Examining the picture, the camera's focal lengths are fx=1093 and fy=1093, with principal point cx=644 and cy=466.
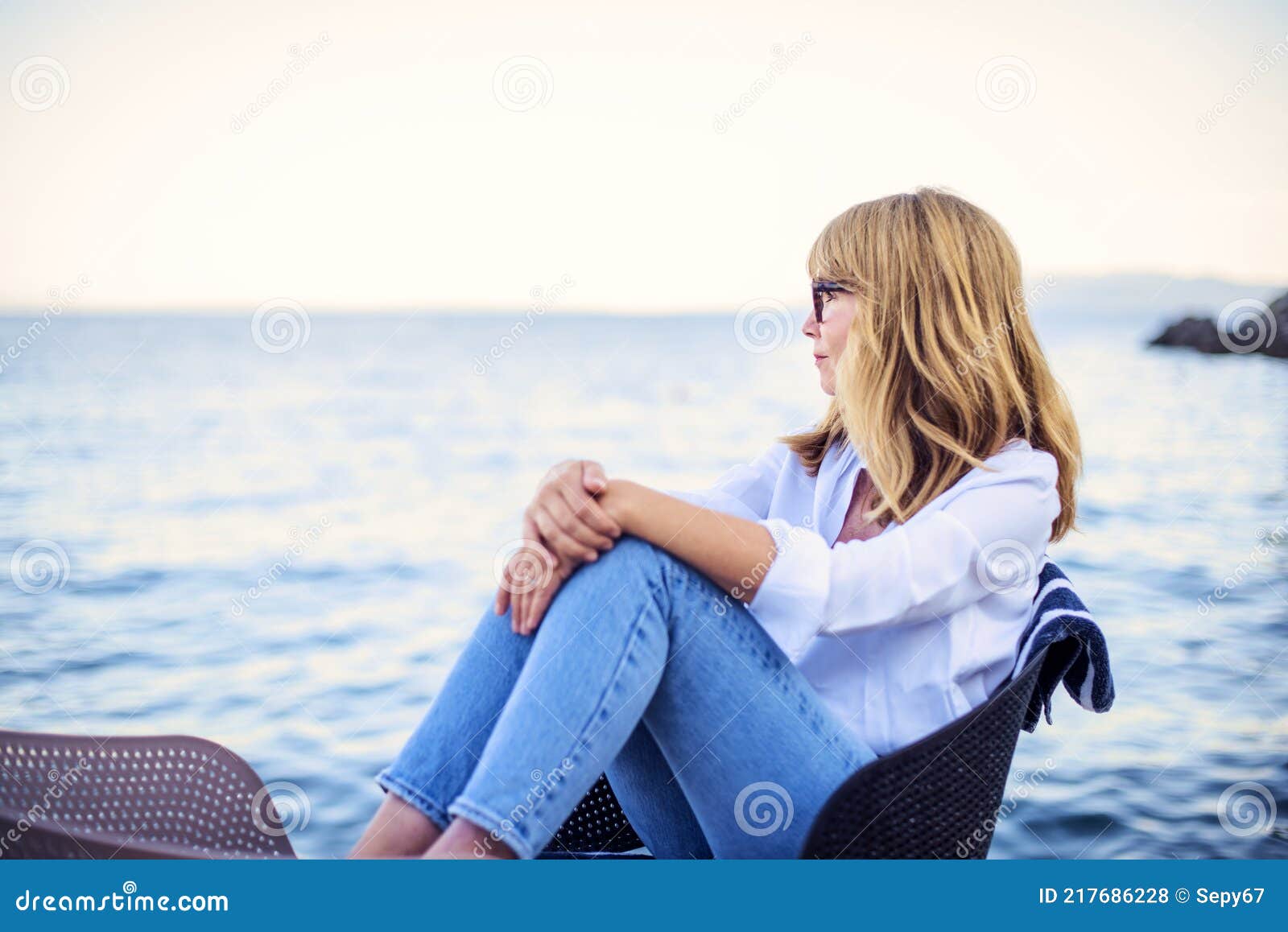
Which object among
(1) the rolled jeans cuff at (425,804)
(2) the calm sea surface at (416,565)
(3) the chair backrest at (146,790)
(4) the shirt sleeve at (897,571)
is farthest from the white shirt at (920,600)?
(2) the calm sea surface at (416,565)

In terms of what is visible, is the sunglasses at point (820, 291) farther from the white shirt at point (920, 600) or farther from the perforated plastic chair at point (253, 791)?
the perforated plastic chair at point (253, 791)

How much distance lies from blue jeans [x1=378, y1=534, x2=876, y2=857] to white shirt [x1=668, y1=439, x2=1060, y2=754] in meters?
0.08

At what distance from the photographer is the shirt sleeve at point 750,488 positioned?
2041mm

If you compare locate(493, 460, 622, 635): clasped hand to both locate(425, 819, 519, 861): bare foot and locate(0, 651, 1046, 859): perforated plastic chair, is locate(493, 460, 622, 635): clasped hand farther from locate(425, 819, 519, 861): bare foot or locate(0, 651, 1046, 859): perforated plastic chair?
locate(0, 651, 1046, 859): perforated plastic chair

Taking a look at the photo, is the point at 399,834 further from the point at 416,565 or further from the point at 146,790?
the point at 416,565

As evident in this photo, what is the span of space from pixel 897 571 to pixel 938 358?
1.36 feet

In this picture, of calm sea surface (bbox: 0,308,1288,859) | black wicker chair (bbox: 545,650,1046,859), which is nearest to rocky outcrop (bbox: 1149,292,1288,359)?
calm sea surface (bbox: 0,308,1288,859)

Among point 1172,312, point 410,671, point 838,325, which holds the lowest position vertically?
point 1172,312

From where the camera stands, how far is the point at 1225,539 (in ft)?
29.6

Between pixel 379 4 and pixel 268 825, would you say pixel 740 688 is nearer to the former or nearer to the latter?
pixel 268 825

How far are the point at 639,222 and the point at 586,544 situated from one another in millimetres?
6612

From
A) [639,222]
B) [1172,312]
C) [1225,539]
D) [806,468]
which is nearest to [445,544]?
[639,222]

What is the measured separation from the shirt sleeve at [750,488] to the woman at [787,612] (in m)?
0.26
